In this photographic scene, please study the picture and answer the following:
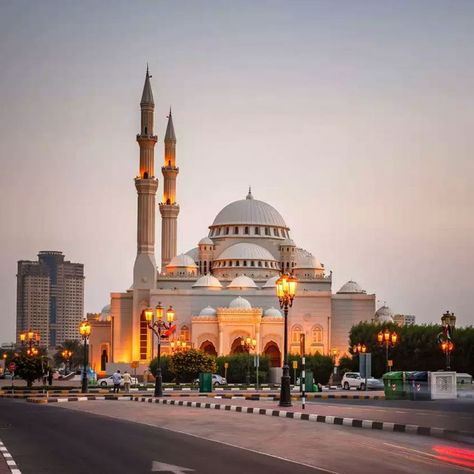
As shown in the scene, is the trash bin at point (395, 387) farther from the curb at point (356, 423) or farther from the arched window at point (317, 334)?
the arched window at point (317, 334)

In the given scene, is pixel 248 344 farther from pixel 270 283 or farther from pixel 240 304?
pixel 270 283

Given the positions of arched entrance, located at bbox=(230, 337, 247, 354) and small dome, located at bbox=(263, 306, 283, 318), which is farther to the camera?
small dome, located at bbox=(263, 306, 283, 318)

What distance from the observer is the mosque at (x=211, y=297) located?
303ft

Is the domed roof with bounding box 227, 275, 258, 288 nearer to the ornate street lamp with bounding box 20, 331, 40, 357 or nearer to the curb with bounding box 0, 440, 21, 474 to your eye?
the ornate street lamp with bounding box 20, 331, 40, 357

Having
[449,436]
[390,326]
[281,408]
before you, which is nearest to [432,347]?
[390,326]

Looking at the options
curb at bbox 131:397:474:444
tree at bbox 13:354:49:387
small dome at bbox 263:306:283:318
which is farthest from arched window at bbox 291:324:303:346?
curb at bbox 131:397:474:444

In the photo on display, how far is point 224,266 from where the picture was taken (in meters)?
106

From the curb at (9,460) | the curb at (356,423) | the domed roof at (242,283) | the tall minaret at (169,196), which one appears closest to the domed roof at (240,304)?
the domed roof at (242,283)

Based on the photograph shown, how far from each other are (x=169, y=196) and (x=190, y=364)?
132 ft

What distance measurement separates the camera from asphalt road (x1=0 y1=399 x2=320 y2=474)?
13367 mm

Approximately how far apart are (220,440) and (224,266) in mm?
88335

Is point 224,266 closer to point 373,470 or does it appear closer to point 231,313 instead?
point 231,313

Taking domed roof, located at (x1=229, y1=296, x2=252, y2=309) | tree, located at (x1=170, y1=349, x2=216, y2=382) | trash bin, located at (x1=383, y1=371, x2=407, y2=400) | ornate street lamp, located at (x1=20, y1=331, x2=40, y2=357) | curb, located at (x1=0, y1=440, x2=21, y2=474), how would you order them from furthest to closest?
domed roof, located at (x1=229, y1=296, x2=252, y2=309), ornate street lamp, located at (x1=20, y1=331, x2=40, y2=357), tree, located at (x1=170, y1=349, x2=216, y2=382), trash bin, located at (x1=383, y1=371, x2=407, y2=400), curb, located at (x1=0, y1=440, x2=21, y2=474)

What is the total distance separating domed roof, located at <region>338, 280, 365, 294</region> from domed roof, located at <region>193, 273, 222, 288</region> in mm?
12627
